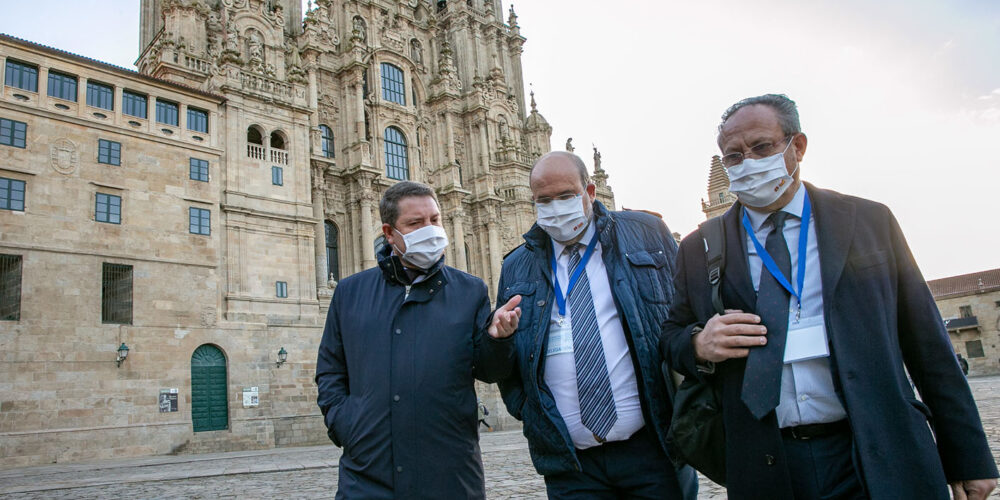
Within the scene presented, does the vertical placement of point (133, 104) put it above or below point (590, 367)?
above

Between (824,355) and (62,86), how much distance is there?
25.3 m

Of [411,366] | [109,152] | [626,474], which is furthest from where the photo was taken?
[109,152]

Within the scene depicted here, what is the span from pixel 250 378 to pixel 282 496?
15.4 meters

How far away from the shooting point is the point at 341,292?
169 inches

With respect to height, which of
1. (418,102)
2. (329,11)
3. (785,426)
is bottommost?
(785,426)

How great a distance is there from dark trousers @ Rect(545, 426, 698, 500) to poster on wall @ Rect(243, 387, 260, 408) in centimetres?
2191

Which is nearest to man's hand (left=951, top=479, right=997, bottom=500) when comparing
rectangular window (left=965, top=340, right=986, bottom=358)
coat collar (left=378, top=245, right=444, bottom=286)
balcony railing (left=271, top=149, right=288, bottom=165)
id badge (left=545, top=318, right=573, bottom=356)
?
id badge (left=545, top=318, right=573, bottom=356)

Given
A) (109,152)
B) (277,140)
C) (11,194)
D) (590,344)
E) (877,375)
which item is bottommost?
(877,375)

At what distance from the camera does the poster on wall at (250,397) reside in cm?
2336

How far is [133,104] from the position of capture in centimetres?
2372

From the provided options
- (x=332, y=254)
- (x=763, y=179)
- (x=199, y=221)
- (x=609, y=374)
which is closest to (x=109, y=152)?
(x=199, y=221)

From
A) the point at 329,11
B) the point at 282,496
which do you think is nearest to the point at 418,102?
the point at 329,11

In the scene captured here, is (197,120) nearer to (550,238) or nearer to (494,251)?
(494,251)

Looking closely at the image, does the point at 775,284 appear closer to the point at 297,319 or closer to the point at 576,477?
the point at 576,477
